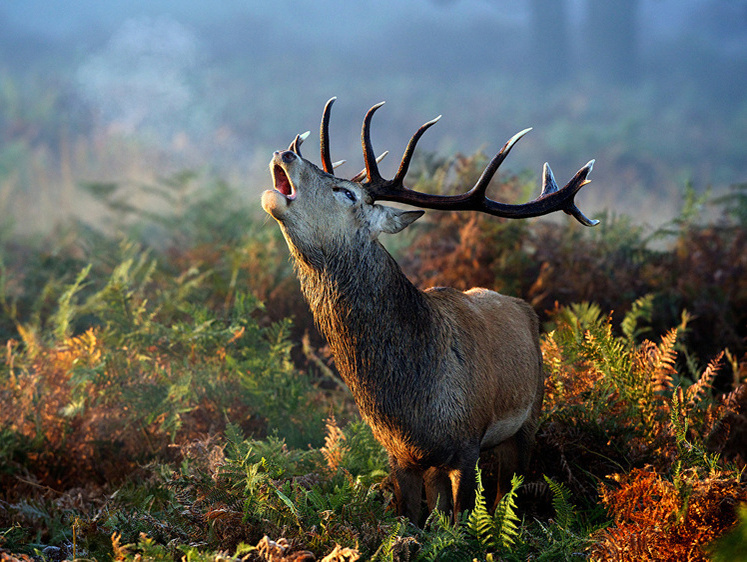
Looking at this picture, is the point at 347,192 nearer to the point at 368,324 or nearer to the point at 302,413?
the point at 368,324

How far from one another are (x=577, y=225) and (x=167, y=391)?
4.73 meters

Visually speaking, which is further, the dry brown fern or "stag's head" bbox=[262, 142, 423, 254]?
"stag's head" bbox=[262, 142, 423, 254]

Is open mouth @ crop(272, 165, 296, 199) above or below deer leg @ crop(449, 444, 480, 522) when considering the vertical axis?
above

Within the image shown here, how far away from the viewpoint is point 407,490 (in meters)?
3.48

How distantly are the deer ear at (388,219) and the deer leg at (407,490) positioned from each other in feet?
3.86

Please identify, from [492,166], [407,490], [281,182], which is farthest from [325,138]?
[407,490]

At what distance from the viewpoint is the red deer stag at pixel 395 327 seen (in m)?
3.27

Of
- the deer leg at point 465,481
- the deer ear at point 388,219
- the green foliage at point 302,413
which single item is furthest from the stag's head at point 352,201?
the deer leg at point 465,481

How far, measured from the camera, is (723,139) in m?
24.8

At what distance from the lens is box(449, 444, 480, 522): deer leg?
130 inches

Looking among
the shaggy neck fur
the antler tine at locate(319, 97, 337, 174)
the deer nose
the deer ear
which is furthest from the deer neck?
the antler tine at locate(319, 97, 337, 174)

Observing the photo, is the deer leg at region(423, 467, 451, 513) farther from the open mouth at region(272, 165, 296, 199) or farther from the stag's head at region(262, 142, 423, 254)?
the open mouth at region(272, 165, 296, 199)

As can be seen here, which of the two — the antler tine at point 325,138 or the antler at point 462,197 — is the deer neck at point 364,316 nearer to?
the antler at point 462,197

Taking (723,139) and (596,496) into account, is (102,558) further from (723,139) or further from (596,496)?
(723,139)
